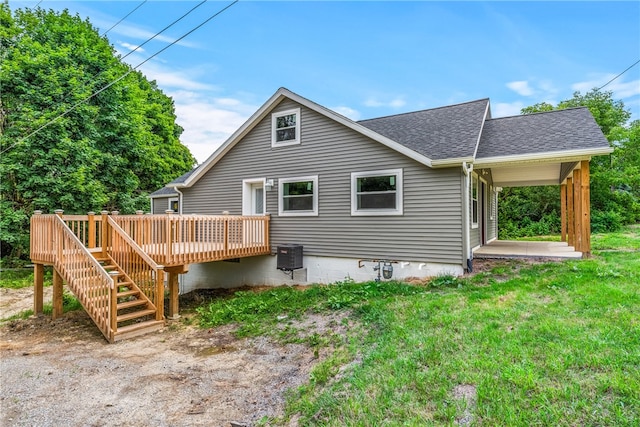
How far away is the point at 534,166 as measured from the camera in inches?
378

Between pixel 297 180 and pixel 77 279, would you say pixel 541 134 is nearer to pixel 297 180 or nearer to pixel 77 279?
pixel 297 180

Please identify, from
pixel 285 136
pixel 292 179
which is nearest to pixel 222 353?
pixel 292 179

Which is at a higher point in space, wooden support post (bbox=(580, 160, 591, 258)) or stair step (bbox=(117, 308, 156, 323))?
wooden support post (bbox=(580, 160, 591, 258))

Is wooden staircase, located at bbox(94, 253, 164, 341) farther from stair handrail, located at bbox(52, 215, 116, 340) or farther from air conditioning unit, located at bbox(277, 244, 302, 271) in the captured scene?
air conditioning unit, located at bbox(277, 244, 302, 271)

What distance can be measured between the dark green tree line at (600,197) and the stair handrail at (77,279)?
62.4 feet

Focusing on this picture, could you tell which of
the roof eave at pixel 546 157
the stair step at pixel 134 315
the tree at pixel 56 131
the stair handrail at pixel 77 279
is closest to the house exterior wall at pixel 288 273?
the roof eave at pixel 546 157

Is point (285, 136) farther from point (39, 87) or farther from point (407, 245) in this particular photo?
point (39, 87)

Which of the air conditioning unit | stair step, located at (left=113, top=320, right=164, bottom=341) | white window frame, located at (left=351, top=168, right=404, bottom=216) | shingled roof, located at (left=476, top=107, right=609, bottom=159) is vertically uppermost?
shingled roof, located at (left=476, top=107, right=609, bottom=159)

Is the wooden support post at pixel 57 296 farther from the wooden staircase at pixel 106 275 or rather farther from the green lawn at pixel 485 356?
the green lawn at pixel 485 356

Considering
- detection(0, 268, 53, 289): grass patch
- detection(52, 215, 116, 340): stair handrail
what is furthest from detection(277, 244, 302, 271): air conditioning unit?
detection(0, 268, 53, 289): grass patch

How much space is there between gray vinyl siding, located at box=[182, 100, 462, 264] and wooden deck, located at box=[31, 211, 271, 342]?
2.41 metres

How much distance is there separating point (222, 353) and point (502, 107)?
28.4 m

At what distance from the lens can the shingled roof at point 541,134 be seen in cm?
742

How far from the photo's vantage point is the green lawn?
264 cm
